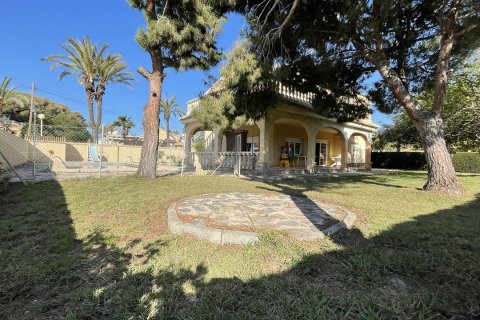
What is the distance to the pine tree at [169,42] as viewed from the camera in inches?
342

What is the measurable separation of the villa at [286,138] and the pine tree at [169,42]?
3580 millimetres

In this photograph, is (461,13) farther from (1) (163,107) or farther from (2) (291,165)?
(1) (163,107)

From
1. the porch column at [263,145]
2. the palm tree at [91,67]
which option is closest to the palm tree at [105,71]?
the palm tree at [91,67]

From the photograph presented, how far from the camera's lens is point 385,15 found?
23.1 feet

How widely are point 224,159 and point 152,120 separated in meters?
6.16

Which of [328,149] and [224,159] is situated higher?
[328,149]

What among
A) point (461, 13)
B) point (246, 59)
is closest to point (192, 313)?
point (246, 59)

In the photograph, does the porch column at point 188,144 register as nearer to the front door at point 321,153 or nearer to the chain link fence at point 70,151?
the chain link fence at point 70,151

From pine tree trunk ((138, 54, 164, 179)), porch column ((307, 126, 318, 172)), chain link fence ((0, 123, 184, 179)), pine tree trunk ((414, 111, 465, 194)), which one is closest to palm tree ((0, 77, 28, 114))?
chain link fence ((0, 123, 184, 179))

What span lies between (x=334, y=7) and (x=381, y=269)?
9.01m

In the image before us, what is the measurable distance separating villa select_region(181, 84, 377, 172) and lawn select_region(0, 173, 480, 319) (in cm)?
794

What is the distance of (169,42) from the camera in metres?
8.82

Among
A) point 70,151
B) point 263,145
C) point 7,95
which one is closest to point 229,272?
point 263,145

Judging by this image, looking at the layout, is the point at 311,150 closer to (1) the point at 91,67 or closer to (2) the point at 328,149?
(2) the point at 328,149
